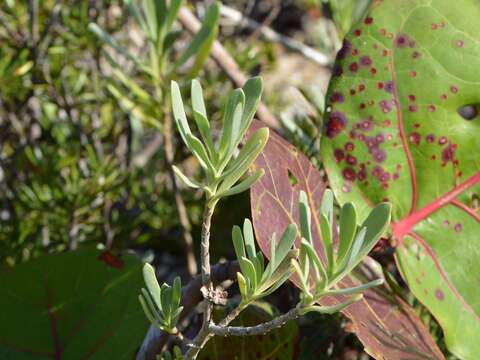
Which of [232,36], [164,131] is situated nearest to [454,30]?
[164,131]

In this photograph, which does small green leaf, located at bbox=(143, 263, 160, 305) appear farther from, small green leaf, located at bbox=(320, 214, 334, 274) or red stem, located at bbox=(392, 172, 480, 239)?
red stem, located at bbox=(392, 172, 480, 239)

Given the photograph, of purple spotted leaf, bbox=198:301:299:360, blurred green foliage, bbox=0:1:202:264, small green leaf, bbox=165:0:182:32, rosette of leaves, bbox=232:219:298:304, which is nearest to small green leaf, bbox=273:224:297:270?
rosette of leaves, bbox=232:219:298:304

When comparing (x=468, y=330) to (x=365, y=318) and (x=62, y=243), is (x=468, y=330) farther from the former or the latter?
(x=62, y=243)

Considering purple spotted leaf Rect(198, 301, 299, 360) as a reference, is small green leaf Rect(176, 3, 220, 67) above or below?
above

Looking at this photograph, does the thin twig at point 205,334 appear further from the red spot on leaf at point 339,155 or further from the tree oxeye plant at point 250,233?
the red spot on leaf at point 339,155

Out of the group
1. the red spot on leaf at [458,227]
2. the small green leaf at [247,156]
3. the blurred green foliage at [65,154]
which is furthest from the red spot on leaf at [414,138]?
the blurred green foliage at [65,154]

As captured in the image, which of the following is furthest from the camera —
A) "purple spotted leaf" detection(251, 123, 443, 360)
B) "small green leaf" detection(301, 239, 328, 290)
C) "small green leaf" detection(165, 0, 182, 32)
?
"small green leaf" detection(165, 0, 182, 32)

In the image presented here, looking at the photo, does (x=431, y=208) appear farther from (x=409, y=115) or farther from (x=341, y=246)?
(x=341, y=246)
